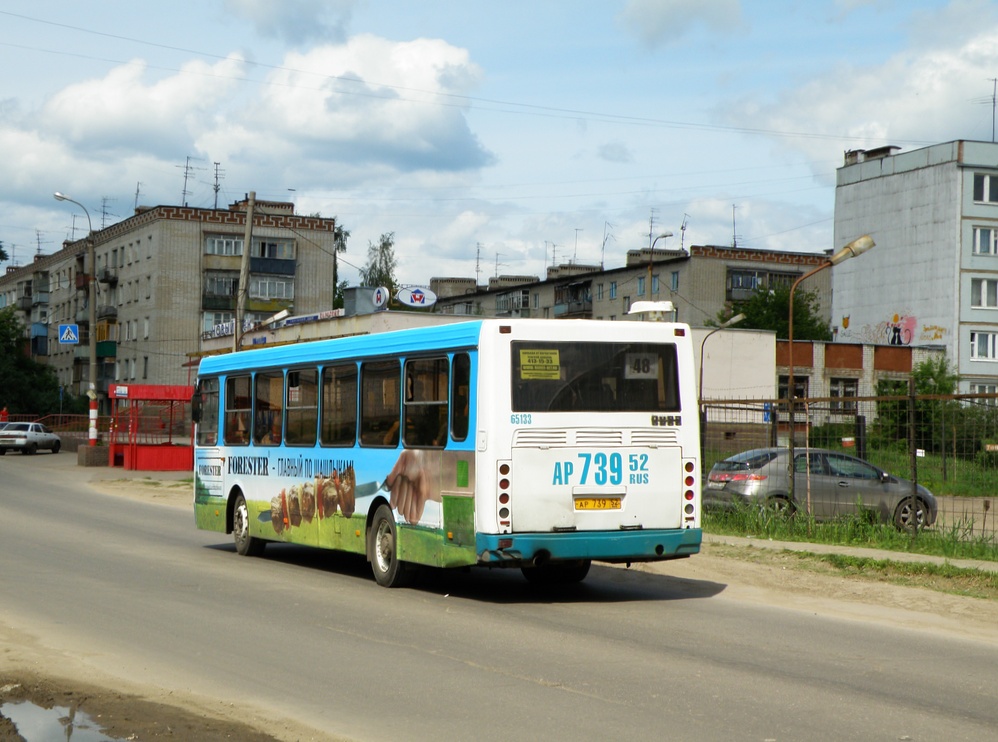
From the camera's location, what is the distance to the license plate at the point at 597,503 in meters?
12.5

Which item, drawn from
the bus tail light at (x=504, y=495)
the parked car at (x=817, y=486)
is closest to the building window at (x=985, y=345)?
the parked car at (x=817, y=486)

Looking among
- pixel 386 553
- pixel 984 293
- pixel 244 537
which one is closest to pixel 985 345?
pixel 984 293

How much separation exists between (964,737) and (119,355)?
317 ft

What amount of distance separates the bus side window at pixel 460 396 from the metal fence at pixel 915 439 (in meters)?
6.61

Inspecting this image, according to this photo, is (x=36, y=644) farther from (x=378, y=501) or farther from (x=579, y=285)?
(x=579, y=285)

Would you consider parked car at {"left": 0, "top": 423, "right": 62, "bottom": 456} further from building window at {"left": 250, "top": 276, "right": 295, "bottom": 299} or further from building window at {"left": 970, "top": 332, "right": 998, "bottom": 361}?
building window at {"left": 970, "top": 332, "right": 998, "bottom": 361}

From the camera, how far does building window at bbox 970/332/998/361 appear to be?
76500 mm

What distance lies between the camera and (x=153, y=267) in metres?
92.3

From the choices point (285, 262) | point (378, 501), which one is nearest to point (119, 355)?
point (285, 262)

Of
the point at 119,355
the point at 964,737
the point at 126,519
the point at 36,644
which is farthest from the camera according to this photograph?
the point at 119,355

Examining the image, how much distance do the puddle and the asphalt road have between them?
84 centimetres

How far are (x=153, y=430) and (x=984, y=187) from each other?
176 ft

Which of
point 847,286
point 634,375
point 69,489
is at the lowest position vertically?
point 69,489

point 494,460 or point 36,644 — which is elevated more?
point 494,460
